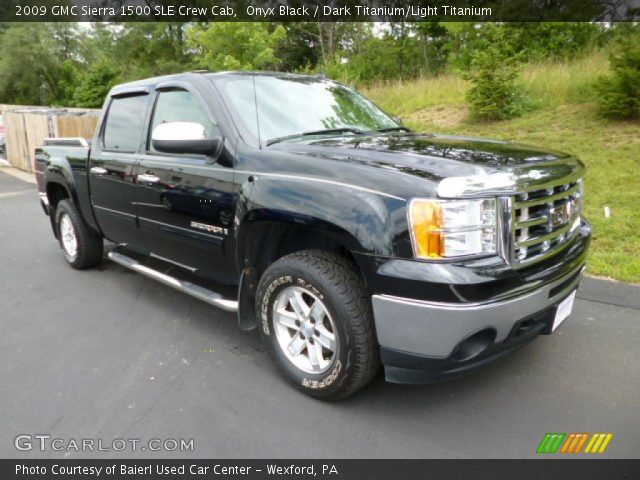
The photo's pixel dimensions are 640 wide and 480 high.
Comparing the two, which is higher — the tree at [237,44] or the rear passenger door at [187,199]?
the tree at [237,44]

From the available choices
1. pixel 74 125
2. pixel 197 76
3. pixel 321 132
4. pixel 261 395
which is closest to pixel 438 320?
pixel 261 395

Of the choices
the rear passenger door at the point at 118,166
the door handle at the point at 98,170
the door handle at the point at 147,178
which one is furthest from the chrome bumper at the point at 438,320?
the door handle at the point at 98,170

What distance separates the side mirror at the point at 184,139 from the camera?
3117 millimetres

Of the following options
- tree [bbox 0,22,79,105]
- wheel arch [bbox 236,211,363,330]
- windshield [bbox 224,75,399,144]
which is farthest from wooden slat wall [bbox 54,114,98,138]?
tree [bbox 0,22,79,105]

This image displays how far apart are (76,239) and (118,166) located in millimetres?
1582

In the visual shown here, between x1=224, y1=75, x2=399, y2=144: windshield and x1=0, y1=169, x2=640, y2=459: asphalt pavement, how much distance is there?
5.28ft

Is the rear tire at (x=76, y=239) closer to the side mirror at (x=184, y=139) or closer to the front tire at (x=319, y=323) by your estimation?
the side mirror at (x=184, y=139)

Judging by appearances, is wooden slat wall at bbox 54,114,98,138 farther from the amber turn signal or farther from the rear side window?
the amber turn signal

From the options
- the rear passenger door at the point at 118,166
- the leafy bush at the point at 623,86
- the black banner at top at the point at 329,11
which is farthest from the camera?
the black banner at top at the point at 329,11

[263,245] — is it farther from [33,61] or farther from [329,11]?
[33,61]

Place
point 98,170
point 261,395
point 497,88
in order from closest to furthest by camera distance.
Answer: point 261,395, point 98,170, point 497,88

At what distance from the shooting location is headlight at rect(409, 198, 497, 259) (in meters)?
2.32

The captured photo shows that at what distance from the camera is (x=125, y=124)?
443 cm

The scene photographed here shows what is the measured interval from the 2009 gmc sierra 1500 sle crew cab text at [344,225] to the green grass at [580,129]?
8.87 ft
